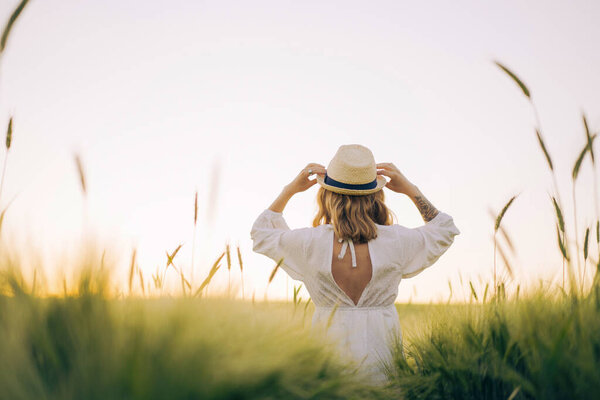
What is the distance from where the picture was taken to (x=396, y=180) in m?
3.93

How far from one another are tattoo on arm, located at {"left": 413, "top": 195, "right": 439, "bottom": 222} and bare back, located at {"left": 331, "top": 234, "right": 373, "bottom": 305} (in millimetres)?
737

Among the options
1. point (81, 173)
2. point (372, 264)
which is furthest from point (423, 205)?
point (81, 173)

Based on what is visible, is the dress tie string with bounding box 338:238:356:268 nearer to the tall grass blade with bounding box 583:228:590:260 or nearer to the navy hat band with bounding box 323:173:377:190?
the navy hat band with bounding box 323:173:377:190

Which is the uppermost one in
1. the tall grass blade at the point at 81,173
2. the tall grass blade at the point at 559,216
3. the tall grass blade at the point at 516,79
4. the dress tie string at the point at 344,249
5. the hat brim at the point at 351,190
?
the tall grass blade at the point at 516,79

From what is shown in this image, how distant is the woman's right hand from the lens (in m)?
3.91

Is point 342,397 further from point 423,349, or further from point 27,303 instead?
point 27,303

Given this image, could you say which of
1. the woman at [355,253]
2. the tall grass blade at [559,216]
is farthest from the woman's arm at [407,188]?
the tall grass blade at [559,216]

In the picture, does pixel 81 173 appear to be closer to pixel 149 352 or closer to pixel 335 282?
pixel 149 352

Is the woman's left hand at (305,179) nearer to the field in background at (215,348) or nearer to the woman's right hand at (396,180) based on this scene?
the woman's right hand at (396,180)

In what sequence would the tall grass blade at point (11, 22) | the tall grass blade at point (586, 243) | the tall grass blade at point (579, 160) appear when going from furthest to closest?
the tall grass blade at point (586, 243) → the tall grass blade at point (579, 160) → the tall grass blade at point (11, 22)

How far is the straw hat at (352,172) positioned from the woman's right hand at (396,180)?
20 centimetres

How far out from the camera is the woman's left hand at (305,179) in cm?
379

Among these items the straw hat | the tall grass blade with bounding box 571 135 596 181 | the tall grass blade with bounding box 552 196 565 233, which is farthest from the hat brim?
the tall grass blade with bounding box 571 135 596 181

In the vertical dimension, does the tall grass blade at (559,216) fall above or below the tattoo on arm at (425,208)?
below
